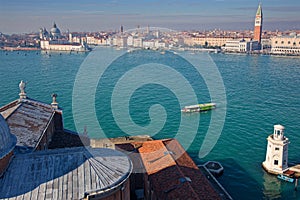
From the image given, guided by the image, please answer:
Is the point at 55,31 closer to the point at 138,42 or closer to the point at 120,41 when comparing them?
the point at 120,41

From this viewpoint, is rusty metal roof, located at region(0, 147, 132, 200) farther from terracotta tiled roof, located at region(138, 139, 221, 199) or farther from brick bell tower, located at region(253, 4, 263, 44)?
brick bell tower, located at region(253, 4, 263, 44)

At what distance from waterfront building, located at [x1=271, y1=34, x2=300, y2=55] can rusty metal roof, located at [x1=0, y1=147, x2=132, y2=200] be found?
7442 cm

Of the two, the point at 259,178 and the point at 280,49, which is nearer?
the point at 259,178

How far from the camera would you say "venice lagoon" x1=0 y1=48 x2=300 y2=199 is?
14992mm

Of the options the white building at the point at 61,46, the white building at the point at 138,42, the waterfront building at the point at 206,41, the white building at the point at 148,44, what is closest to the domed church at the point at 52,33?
the white building at the point at 61,46

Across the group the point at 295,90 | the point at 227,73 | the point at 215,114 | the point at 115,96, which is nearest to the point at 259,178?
the point at 215,114

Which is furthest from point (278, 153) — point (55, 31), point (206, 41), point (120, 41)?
point (55, 31)

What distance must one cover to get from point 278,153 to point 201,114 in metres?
10.1

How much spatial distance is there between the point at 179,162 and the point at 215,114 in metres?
12.9

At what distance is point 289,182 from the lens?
1325 cm

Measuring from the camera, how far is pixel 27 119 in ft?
32.7

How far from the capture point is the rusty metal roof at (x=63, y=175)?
19.5ft

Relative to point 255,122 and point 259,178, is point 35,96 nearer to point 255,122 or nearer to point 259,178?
point 255,122

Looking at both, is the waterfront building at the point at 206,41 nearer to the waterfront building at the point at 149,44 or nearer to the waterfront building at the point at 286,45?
the waterfront building at the point at 149,44
